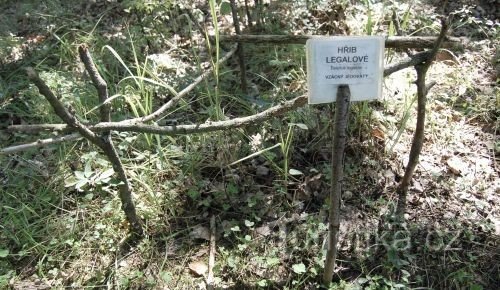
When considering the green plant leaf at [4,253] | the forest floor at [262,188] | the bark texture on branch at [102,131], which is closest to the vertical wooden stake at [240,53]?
the forest floor at [262,188]

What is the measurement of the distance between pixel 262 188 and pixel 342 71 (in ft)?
3.56

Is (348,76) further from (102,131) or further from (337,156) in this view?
(102,131)

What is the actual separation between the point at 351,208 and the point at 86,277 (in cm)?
147

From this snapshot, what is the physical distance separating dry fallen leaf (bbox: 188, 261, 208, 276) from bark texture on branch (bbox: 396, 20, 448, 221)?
1079 millimetres

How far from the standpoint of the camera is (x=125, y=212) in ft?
7.35

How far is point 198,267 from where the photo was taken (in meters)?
2.21

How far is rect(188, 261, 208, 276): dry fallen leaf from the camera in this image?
2.19m

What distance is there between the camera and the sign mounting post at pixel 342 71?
Answer: 1590 millimetres

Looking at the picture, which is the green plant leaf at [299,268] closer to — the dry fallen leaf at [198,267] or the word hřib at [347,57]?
the dry fallen leaf at [198,267]

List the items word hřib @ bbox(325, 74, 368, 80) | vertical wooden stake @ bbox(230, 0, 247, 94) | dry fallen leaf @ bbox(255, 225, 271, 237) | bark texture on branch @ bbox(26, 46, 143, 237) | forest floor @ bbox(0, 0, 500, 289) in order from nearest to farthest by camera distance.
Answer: bark texture on branch @ bbox(26, 46, 143, 237), word hřib @ bbox(325, 74, 368, 80), forest floor @ bbox(0, 0, 500, 289), dry fallen leaf @ bbox(255, 225, 271, 237), vertical wooden stake @ bbox(230, 0, 247, 94)

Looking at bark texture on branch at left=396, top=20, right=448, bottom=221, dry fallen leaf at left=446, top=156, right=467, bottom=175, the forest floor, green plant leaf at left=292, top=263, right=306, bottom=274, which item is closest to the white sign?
bark texture on branch at left=396, top=20, right=448, bottom=221

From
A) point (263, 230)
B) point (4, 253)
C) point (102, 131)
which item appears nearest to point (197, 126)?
point (102, 131)

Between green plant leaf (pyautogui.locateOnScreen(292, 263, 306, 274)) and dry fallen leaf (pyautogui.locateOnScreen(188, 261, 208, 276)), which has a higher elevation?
green plant leaf (pyautogui.locateOnScreen(292, 263, 306, 274))

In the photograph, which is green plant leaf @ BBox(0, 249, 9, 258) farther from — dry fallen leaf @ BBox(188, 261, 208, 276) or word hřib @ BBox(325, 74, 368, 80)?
word hřib @ BBox(325, 74, 368, 80)
